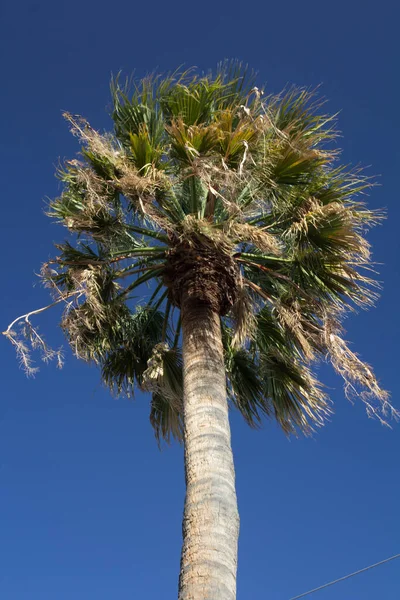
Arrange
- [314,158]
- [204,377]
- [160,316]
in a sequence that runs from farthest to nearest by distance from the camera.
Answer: [160,316], [314,158], [204,377]

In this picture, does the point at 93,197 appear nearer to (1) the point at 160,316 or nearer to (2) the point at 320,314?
(1) the point at 160,316

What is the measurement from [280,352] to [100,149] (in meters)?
3.31

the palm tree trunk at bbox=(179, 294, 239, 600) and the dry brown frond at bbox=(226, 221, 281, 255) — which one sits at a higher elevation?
the dry brown frond at bbox=(226, 221, 281, 255)

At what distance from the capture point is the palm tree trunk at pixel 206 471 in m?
4.84

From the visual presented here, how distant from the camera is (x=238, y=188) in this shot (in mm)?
6895

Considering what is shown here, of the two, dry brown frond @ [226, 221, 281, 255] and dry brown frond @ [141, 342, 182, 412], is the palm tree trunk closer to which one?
dry brown frond @ [141, 342, 182, 412]

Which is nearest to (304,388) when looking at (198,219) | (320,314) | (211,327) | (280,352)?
(280,352)

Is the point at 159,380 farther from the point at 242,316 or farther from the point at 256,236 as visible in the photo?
the point at 256,236

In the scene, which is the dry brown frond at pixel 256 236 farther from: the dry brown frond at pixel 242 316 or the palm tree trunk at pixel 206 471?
the palm tree trunk at pixel 206 471

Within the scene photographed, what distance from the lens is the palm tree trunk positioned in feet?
15.9

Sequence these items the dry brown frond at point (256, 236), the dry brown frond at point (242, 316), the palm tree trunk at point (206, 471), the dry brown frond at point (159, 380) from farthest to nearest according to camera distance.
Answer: the dry brown frond at point (159, 380) → the dry brown frond at point (242, 316) → the dry brown frond at point (256, 236) → the palm tree trunk at point (206, 471)

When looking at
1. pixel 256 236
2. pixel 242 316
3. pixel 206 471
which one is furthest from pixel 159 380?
pixel 206 471

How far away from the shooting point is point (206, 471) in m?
5.51

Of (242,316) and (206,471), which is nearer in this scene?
(206,471)
